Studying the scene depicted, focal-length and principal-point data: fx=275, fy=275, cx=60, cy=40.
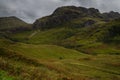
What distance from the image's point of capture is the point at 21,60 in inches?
1454

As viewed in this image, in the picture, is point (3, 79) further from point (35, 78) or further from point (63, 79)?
point (63, 79)

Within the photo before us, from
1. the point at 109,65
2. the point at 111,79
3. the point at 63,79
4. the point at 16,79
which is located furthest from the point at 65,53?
the point at 16,79

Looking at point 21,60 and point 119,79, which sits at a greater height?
point 21,60

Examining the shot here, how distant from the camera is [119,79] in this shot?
217ft

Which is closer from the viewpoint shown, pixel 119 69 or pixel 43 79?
pixel 43 79

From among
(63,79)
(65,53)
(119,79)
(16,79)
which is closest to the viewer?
(16,79)

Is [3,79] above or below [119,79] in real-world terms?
above

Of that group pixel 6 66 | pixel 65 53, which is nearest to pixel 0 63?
pixel 6 66

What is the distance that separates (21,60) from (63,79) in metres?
12.7

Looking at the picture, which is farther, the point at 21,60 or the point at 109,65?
the point at 109,65

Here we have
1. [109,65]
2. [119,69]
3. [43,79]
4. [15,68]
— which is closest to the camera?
[43,79]

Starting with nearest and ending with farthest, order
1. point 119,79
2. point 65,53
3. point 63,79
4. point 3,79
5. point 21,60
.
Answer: point 3,79 → point 63,79 → point 21,60 → point 119,79 → point 65,53

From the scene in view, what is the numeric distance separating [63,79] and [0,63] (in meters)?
6.81

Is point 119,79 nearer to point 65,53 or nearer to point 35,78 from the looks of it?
point 35,78
